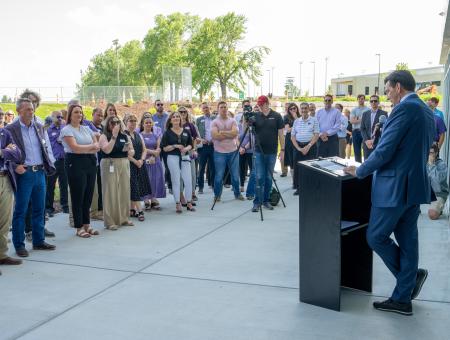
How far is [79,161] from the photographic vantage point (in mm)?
7266

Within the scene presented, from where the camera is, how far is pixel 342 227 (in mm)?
4605

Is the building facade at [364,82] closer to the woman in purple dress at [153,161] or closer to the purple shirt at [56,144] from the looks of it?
the woman in purple dress at [153,161]

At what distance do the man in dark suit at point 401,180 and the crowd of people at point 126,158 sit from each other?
970mm

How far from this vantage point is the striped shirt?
10.6 metres

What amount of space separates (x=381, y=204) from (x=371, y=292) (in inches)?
46.1

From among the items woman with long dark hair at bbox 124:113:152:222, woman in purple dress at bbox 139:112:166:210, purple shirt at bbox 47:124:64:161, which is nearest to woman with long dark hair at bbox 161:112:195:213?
woman in purple dress at bbox 139:112:166:210

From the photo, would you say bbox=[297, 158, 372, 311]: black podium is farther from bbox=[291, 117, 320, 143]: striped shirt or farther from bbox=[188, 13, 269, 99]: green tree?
bbox=[188, 13, 269, 99]: green tree

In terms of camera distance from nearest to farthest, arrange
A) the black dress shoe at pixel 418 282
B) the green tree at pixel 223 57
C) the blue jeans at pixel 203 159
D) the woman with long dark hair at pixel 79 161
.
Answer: the black dress shoe at pixel 418 282, the woman with long dark hair at pixel 79 161, the blue jeans at pixel 203 159, the green tree at pixel 223 57

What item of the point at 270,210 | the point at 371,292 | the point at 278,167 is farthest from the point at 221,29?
the point at 371,292

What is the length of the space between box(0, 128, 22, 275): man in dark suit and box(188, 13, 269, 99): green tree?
6502 cm

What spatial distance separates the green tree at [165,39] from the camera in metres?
84.9

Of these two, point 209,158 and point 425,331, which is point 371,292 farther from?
point 209,158

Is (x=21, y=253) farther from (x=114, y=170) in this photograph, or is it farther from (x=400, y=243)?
(x=400, y=243)

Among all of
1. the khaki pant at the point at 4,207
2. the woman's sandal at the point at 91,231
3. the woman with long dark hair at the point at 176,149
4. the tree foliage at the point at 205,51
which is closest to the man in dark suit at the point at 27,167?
the khaki pant at the point at 4,207
